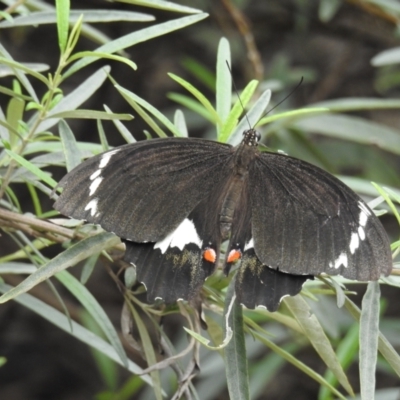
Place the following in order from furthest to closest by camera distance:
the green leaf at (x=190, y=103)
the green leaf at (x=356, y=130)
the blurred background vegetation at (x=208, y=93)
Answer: the blurred background vegetation at (x=208, y=93) → the green leaf at (x=356, y=130) → the green leaf at (x=190, y=103)

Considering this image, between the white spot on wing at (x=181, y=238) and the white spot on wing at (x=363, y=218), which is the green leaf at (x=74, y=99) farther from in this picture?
the white spot on wing at (x=363, y=218)

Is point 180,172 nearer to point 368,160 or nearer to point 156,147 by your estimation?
point 156,147

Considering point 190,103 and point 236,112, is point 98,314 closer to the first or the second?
point 236,112

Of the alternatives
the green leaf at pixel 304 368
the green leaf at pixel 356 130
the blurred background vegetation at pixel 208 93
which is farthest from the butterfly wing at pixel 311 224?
the blurred background vegetation at pixel 208 93

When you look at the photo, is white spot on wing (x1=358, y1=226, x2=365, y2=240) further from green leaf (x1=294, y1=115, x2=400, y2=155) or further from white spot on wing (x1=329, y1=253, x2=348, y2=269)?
green leaf (x1=294, y1=115, x2=400, y2=155)

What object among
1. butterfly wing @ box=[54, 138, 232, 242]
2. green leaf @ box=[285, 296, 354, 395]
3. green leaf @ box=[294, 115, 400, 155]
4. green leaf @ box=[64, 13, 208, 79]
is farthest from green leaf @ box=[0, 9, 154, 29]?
green leaf @ box=[294, 115, 400, 155]

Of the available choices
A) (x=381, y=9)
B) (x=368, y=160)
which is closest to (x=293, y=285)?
(x=381, y=9)
